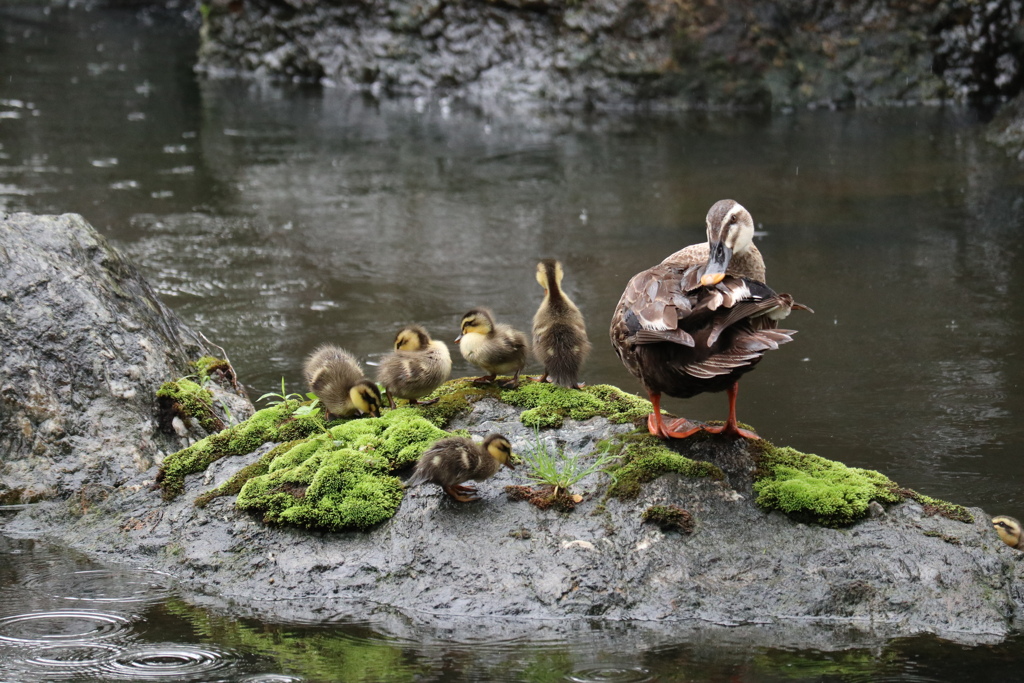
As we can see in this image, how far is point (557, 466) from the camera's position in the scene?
4.76m

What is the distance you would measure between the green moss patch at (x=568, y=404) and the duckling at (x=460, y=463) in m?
0.69

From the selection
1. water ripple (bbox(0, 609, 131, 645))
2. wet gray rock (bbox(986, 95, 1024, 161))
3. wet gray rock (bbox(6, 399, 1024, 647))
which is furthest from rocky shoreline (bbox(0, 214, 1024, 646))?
wet gray rock (bbox(986, 95, 1024, 161))

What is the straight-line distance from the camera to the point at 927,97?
736 inches

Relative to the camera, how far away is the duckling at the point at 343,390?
5367mm

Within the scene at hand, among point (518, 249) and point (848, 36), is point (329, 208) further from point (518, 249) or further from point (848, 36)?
point (848, 36)

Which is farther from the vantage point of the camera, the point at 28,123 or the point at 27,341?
the point at 28,123

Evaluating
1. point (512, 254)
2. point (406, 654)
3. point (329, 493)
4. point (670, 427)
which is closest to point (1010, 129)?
point (512, 254)

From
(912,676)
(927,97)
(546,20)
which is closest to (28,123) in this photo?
(546,20)

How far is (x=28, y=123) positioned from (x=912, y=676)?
17.1 metres

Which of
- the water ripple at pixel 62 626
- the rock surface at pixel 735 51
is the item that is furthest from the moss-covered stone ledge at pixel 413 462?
the rock surface at pixel 735 51

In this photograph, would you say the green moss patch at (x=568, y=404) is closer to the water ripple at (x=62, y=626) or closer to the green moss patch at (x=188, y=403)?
the green moss patch at (x=188, y=403)

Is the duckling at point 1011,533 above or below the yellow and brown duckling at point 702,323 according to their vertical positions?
below

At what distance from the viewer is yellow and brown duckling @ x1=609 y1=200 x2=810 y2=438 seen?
421 cm

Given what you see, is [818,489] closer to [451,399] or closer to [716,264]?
[716,264]
